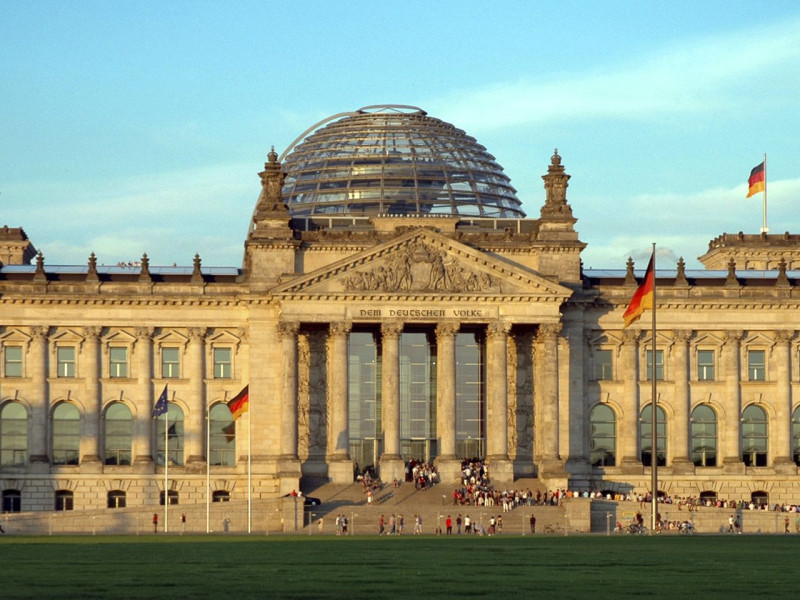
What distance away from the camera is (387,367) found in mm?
122688

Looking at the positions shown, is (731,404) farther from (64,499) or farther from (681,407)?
(64,499)

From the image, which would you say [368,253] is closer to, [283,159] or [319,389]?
[319,389]

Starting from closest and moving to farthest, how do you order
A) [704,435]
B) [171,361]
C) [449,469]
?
[449,469], [171,361], [704,435]

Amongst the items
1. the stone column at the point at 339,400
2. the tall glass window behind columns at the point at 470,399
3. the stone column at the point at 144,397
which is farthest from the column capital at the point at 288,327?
the tall glass window behind columns at the point at 470,399

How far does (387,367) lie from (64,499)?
22530mm

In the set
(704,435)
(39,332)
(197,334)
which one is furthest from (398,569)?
(704,435)

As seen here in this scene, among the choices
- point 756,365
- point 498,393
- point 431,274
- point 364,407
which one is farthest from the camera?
point 756,365

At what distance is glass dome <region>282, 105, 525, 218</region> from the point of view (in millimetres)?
137625

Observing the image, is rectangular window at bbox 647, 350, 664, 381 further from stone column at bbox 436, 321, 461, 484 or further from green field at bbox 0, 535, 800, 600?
green field at bbox 0, 535, 800, 600

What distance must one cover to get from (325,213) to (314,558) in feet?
241

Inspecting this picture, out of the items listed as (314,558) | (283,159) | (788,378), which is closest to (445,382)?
(788,378)

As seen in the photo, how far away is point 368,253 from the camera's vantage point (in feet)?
401

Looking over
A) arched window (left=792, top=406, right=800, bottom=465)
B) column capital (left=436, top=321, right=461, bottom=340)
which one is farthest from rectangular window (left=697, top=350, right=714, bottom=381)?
column capital (left=436, top=321, right=461, bottom=340)

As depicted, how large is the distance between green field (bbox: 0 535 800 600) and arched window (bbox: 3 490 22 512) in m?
44.9
